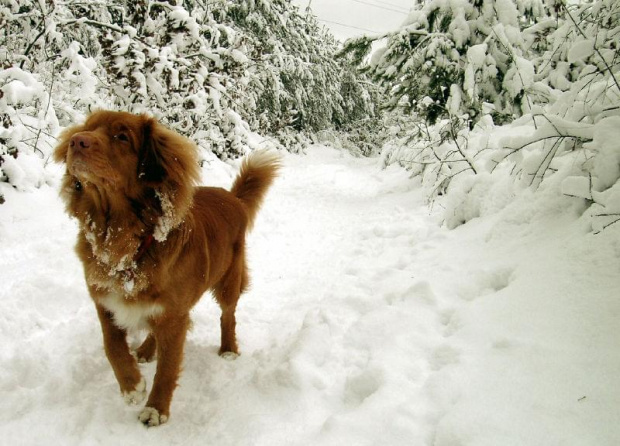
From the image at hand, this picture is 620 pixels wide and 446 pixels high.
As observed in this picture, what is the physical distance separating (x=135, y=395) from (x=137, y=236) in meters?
0.85

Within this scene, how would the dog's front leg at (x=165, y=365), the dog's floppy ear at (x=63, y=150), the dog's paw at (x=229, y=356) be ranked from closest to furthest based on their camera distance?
the dog's front leg at (x=165, y=365) < the dog's floppy ear at (x=63, y=150) < the dog's paw at (x=229, y=356)

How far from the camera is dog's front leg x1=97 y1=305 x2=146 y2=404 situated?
2.13 metres

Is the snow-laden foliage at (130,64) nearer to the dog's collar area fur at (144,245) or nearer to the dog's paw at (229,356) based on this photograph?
the dog's collar area fur at (144,245)

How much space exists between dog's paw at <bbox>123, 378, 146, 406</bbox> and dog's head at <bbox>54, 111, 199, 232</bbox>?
93cm

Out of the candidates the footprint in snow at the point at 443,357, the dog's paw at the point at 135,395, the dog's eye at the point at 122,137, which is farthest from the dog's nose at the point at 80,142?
the footprint in snow at the point at 443,357

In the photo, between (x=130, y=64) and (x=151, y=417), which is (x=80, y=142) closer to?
(x=151, y=417)

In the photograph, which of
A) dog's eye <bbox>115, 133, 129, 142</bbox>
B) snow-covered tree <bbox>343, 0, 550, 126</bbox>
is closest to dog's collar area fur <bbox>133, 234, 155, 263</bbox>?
dog's eye <bbox>115, 133, 129, 142</bbox>

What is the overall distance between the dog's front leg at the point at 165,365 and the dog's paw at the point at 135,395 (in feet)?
0.23

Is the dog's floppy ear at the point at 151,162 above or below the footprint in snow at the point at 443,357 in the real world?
above

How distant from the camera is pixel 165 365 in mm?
2160

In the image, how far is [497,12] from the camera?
6.46m

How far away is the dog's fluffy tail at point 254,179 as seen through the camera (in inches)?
126

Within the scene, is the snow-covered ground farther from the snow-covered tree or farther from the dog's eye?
the snow-covered tree

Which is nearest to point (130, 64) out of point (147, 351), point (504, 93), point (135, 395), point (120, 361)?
point (147, 351)
